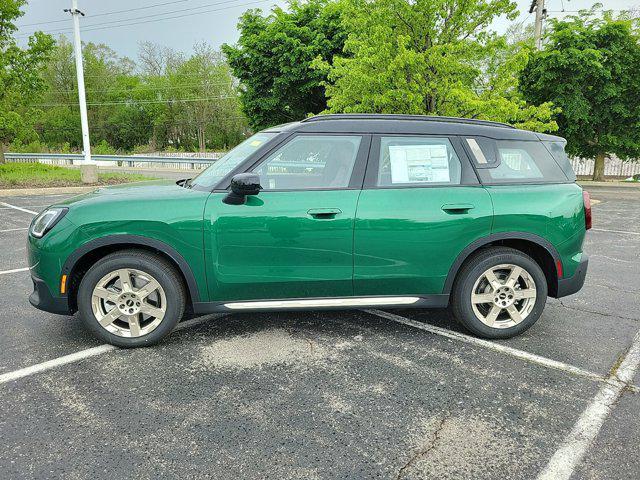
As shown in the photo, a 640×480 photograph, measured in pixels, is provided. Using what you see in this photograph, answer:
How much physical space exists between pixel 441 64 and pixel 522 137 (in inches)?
342

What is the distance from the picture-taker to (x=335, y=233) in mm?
3605

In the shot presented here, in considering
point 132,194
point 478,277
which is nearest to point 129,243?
point 132,194

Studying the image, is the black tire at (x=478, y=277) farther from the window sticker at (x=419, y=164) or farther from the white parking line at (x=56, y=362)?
the white parking line at (x=56, y=362)

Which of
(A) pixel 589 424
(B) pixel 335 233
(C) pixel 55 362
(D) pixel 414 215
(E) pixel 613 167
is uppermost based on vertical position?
(E) pixel 613 167

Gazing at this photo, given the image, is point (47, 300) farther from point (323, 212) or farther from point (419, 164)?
point (419, 164)

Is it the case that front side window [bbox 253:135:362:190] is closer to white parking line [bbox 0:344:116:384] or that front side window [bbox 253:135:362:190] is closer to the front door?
the front door

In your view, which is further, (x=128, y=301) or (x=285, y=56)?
(x=285, y=56)

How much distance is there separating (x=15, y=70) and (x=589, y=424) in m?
21.9

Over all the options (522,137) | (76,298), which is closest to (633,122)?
(522,137)

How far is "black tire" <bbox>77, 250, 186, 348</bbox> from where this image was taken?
139 inches

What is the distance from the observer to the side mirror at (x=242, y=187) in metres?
3.43

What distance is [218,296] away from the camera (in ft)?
12.0

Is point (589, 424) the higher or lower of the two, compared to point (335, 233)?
lower

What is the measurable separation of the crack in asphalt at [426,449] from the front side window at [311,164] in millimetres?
1843
